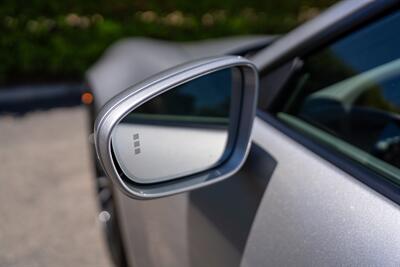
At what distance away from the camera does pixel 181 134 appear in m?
1.55

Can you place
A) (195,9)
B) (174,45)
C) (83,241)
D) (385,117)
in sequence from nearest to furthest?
(385,117), (174,45), (83,241), (195,9)

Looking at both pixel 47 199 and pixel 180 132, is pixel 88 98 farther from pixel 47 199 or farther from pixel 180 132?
pixel 180 132

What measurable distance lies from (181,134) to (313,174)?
535mm

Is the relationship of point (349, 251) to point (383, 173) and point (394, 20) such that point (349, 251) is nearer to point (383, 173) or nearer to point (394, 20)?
point (383, 173)

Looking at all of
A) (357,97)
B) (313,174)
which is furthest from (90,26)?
(313,174)

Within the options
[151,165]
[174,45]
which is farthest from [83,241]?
[151,165]

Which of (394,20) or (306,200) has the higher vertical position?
(394,20)

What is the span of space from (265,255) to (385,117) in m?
0.69

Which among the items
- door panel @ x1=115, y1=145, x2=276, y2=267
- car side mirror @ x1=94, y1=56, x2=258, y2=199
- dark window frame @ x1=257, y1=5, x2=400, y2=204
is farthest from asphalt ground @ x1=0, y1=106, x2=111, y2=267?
dark window frame @ x1=257, y1=5, x2=400, y2=204

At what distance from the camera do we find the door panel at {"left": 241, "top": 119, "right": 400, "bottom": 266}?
986 mm

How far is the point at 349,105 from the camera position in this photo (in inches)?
63.6

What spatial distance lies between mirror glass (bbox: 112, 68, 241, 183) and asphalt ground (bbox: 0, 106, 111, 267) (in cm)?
139

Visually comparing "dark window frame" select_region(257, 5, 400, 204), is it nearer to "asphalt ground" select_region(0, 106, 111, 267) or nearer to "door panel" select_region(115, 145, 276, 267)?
"door panel" select_region(115, 145, 276, 267)

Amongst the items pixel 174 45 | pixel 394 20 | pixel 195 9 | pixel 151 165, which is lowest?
pixel 195 9
